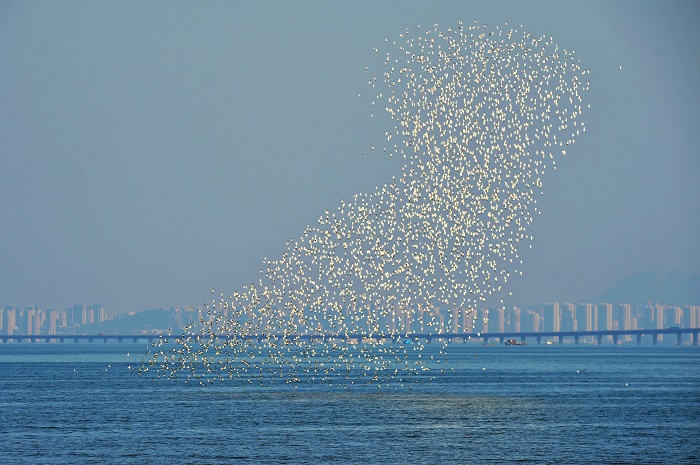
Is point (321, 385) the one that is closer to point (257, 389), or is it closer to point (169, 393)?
point (257, 389)

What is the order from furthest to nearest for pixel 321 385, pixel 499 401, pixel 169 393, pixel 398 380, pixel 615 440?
1. pixel 398 380
2. pixel 321 385
3. pixel 169 393
4. pixel 499 401
5. pixel 615 440

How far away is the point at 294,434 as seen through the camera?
79812 millimetres

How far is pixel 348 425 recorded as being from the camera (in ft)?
279

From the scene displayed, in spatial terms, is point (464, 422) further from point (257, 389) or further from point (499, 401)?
point (257, 389)

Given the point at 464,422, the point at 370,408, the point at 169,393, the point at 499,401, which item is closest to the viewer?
the point at 464,422

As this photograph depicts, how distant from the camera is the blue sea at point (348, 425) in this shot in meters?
69.4

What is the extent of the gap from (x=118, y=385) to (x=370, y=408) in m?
48.5

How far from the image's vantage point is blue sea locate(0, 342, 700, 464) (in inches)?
2734

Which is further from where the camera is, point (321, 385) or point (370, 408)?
point (321, 385)

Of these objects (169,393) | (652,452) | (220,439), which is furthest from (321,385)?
(652,452)

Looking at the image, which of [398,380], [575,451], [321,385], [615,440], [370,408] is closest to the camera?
[575,451]

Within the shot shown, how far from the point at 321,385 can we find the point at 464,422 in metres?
47.2

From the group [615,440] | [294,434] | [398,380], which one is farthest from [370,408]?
[398,380]

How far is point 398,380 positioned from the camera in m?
147
